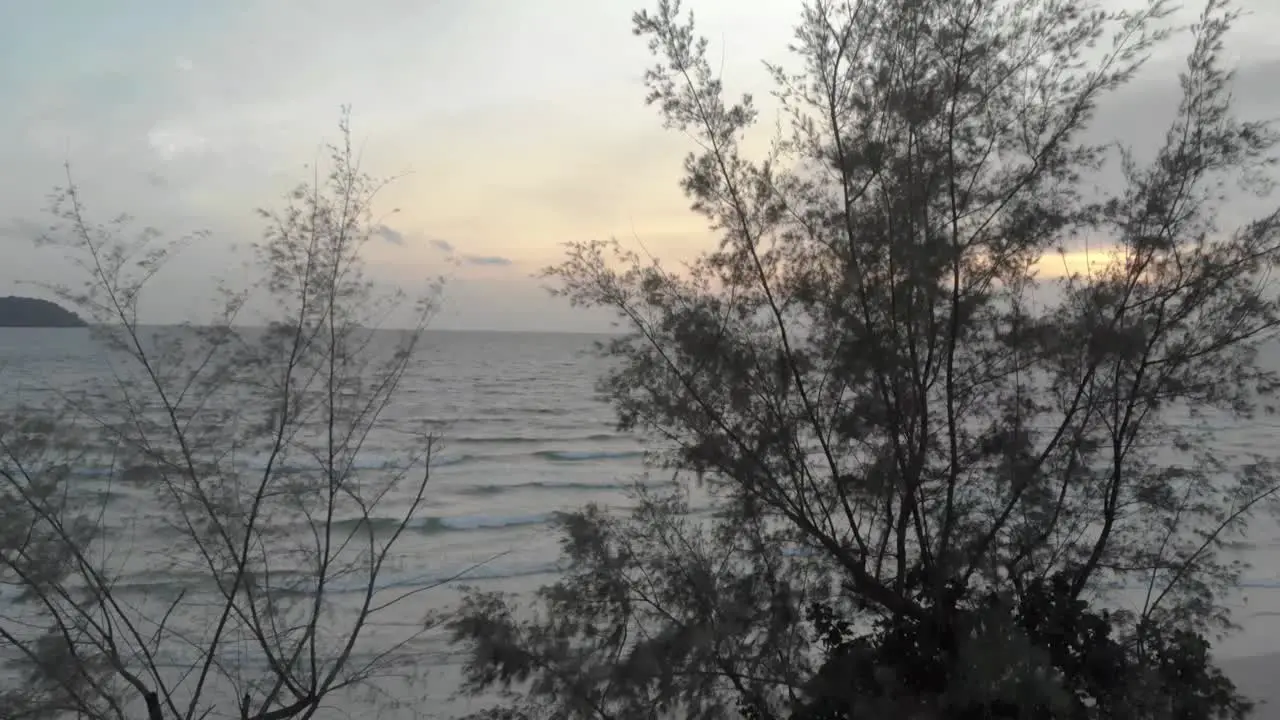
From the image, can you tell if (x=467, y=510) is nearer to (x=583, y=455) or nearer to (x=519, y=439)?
(x=583, y=455)

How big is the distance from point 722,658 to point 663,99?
3419 millimetres

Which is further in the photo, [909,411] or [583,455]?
[583,455]

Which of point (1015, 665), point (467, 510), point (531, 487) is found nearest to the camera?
point (1015, 665)

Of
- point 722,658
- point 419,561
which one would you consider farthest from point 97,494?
point 419,561

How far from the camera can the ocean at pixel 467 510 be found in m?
5.60

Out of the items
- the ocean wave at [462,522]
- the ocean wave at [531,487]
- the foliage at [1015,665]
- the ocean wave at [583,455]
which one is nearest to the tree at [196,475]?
the foliage at [1015,665]

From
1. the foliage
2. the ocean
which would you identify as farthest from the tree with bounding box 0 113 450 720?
the foliage

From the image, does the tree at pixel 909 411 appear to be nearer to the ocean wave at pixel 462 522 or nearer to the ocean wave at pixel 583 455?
the ocean wave at pixel 462 522

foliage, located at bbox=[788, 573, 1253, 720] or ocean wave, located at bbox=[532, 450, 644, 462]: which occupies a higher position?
foliage, located at bbox=[788, 573, 1253, 720]

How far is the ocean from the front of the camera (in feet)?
18.4

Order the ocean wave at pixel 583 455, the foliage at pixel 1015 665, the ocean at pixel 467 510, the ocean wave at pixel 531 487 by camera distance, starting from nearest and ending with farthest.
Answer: the foliage at pixel 1015 665 < the ocean at pixel 467 510 < the ocean wave at pixel 531 487 < the ocean wave at pixel 583 455

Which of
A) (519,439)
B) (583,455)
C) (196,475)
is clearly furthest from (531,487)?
(196,475)

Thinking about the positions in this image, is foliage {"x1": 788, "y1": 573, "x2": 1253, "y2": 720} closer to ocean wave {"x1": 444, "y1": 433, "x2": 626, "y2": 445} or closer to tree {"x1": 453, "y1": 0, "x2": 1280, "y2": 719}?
tree {"x1": 453, "y1": 0, "x2": 1280, "y2": 719}

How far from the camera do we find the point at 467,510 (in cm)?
1727
